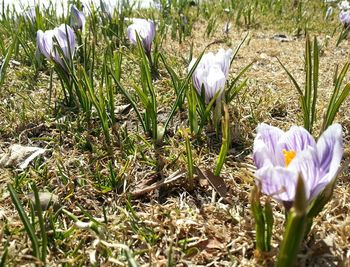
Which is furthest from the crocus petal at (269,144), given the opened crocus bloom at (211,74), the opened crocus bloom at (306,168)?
the opened crocus bloom at (211,74)

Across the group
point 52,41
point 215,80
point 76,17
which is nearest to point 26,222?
point 215,80

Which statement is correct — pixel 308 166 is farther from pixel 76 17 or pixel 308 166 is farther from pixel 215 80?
pixel 76 17

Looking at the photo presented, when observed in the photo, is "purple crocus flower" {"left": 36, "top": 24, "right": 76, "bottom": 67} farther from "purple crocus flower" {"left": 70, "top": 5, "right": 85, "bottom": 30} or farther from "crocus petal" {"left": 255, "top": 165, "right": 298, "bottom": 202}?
"crocus petal" {"left": 255, "top": 165, "right": 298, "bottom": 202}

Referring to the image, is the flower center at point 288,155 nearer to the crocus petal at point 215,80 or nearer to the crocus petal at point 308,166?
the crocus petal at point 308,166

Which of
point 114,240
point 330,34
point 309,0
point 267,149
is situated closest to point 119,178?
point 114,240

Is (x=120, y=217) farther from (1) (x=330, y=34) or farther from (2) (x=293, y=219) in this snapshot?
(1) (x=330, y=34)
